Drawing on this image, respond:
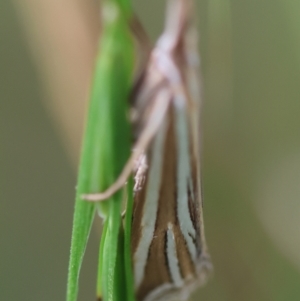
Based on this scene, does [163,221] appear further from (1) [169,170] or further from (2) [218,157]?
(2) [218,157]

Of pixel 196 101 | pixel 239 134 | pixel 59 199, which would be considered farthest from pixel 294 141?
pixel 196 101

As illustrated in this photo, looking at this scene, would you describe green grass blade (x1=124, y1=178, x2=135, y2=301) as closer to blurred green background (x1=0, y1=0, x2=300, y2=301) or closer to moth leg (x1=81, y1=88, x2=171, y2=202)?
moth leg (x1=81, y1=88, x2=171, y2=202)

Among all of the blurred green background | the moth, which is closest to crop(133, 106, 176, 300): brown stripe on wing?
the moth

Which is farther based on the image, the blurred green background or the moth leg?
the blurred green background

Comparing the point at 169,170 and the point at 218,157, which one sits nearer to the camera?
the point at 169,170

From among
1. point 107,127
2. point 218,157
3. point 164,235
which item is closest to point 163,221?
point 164,235

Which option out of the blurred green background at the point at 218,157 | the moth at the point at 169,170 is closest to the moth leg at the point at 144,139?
the moth at the point at 169,170

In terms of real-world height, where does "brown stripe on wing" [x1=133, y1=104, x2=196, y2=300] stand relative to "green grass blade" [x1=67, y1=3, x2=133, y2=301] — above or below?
below
